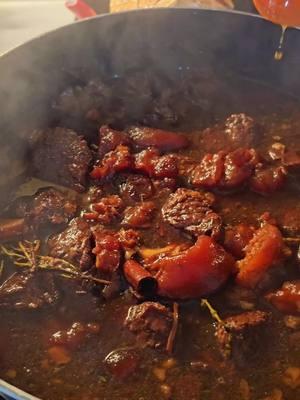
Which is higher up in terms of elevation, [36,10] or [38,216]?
[36,10]

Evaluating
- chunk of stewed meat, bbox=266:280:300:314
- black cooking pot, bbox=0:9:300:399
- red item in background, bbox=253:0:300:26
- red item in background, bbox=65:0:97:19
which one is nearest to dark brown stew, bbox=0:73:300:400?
chunk of stewed meat, bbox=266:280:300:314

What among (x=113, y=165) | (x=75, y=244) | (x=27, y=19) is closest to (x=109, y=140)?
(x=113, y=165)

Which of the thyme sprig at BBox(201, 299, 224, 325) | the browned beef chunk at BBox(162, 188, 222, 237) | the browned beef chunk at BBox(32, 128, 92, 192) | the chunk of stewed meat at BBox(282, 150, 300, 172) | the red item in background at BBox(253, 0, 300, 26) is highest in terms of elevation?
the red item in background at BBox(253, 0, 300, 26)

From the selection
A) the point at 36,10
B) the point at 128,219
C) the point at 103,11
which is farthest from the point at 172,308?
the point at 36,10

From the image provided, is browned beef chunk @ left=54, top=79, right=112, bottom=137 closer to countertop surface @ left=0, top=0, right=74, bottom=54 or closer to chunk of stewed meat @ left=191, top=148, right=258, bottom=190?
chunk of stewed meat @ left=191, top=148, right=258, bottom=190

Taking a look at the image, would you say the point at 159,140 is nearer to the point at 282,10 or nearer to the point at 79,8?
the point at 282,10

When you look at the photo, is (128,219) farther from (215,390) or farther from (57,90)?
(57,90)
